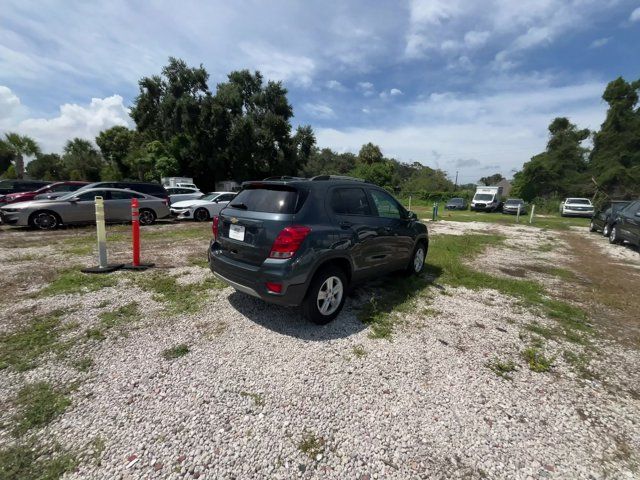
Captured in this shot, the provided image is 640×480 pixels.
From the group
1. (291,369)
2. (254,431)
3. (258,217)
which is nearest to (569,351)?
(291,369)

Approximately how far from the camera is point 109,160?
144 feet

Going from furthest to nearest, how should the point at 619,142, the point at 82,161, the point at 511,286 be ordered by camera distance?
1. the point at 82,161
2. the point at 619,142
3. the point at 511,286

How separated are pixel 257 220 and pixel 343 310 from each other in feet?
5.85

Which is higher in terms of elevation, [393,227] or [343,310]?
[393,227]

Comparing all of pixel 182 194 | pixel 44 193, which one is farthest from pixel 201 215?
pixel 44 193

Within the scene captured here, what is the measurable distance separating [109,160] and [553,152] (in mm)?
60123

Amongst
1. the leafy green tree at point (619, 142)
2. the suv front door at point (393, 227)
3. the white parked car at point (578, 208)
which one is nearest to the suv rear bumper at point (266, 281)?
the suv front door at point (393, 227)

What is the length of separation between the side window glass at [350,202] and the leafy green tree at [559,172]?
41.2 metres

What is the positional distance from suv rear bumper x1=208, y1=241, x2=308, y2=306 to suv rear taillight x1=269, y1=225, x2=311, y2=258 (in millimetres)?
133

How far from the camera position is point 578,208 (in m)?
24.3

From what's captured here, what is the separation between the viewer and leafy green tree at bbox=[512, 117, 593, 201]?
3447 centimetres

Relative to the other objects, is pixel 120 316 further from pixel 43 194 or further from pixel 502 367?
pixel 43 194

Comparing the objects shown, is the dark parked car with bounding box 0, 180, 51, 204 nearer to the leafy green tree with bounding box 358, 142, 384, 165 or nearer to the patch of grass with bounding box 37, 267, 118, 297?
the patch of grass with bounding box 37, 267, 118, 297

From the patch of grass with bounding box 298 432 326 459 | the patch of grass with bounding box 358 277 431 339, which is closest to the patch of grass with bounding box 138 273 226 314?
the patch of grass with bounding box 358 277 431 339
